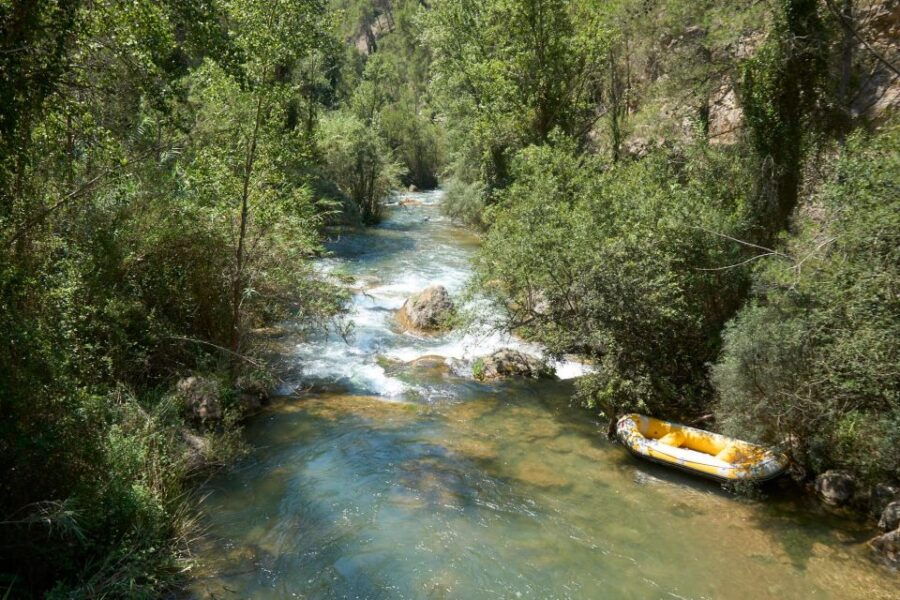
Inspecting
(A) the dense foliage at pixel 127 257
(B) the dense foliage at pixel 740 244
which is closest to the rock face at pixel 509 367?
(B) the dense foliage at pixel 740 244

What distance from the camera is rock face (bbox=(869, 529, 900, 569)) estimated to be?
6.86 meters

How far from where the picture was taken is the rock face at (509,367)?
1279cm

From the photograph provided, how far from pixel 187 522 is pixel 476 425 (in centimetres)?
535

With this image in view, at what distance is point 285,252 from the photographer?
11.0 m

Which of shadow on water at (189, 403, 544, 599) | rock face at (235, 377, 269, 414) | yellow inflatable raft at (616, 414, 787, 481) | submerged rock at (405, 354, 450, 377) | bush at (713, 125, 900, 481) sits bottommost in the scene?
shadow on water at (189, 403, 544, 599)

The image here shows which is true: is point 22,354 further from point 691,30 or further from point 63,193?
point 691,30

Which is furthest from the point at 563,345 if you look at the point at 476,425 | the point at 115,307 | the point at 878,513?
the point at 115,307

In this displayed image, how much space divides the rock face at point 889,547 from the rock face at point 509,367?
6.41 metres

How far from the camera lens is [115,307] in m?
8.58

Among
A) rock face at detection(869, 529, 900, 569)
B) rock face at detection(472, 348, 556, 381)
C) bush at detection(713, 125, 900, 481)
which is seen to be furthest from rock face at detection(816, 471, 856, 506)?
rock face at detection(472, 348, 556, 381)

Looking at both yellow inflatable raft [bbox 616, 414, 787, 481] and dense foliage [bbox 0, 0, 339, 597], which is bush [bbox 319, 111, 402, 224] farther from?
yellow inflatable raft [bbox 616, 414, 787, 481]

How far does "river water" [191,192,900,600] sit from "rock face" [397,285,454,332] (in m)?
3.27

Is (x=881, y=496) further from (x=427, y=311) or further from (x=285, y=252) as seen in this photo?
(x=427, y=311)

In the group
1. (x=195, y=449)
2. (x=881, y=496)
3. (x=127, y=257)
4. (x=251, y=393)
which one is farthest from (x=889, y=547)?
(x=127, y=257)
